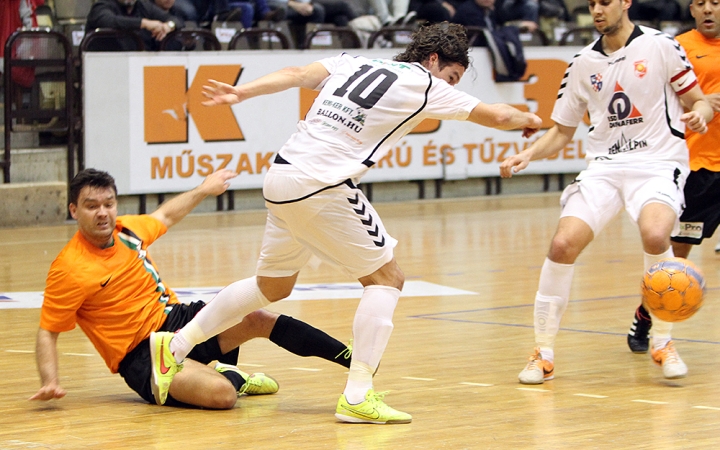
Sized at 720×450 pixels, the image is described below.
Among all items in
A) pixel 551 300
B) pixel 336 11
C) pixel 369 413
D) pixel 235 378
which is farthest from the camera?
pixel 336 11

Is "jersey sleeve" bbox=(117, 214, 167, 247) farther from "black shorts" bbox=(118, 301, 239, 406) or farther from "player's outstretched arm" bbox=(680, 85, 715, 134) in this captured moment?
"player's outstretched arm" bbox=(680, 85, 715, 134)

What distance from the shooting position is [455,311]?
764cm

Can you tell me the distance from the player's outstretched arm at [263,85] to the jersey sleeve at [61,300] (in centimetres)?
96

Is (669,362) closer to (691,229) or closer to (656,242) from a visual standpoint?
(656,242)

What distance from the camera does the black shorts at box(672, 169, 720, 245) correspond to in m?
6.71

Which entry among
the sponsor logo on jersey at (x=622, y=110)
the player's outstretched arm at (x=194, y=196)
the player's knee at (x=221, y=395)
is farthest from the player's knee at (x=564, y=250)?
the player's knee at (x=221, y=395)

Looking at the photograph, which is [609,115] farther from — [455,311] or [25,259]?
[25,259]

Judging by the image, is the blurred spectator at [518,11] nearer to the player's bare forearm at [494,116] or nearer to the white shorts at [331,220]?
the player's bare forearm at [494,116]

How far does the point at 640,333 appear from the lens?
248 inches

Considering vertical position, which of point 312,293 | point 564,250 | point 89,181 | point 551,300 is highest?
point 89,181

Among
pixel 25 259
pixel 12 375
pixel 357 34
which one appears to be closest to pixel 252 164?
pixel 357 34

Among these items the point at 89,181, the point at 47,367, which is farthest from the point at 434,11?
the point at 47,367

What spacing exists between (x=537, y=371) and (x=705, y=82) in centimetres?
231

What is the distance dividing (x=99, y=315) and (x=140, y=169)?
309 inches
